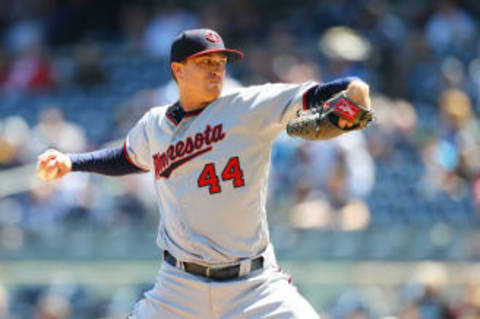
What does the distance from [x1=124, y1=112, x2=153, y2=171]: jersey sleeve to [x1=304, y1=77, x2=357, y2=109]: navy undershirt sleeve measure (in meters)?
0.89

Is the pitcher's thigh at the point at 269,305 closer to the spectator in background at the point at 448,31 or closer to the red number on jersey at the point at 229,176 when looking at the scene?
the red number on jersey at the point at 229,176

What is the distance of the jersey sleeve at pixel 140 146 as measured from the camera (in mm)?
4859

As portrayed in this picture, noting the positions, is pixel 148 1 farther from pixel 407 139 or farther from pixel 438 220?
pixel 438 220

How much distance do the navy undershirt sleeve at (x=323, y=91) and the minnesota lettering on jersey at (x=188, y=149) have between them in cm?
44

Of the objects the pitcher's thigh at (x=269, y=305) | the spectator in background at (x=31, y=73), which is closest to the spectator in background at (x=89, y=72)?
the spectator in background at (x=31, y=73)

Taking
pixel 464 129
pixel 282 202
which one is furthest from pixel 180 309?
pixel 464 129

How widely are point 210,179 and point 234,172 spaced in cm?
11

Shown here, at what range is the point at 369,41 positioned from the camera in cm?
1094

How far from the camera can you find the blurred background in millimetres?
8141

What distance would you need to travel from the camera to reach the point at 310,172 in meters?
8.59

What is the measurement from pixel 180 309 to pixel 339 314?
3.32 m

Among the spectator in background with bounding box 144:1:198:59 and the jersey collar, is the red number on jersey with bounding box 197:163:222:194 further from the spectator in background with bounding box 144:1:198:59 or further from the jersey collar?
the spectator in background with bounding box 144:1:198:59

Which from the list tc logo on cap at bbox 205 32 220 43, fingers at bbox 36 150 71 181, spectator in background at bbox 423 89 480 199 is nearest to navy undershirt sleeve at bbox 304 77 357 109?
tc logo on cap at bbox 205 32 220 43

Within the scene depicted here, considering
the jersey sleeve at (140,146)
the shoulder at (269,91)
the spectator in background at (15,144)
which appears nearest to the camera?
the shoulder at (269,91)
